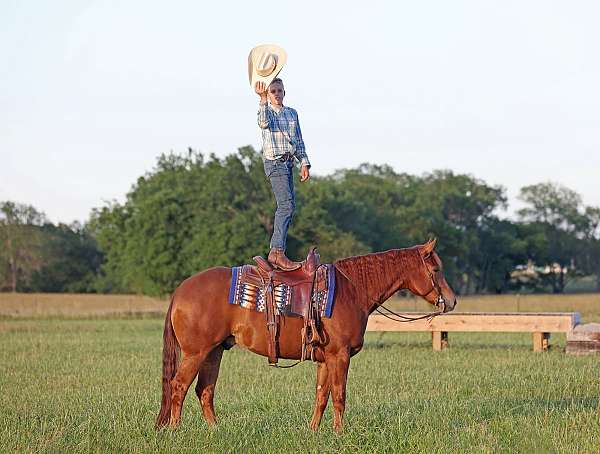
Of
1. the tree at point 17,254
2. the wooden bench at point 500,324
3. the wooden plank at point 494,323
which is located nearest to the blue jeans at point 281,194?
the wooden plank at point 494,323

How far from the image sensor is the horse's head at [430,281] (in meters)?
10.3

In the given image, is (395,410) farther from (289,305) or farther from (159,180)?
(159,180)

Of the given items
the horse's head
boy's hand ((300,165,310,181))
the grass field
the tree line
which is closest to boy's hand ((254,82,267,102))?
boy's hand ((300,165,310,181))

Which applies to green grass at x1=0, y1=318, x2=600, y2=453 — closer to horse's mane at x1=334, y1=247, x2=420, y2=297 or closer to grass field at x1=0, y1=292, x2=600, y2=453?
grass field at x1=0, y1=292, x2=600, y2=453

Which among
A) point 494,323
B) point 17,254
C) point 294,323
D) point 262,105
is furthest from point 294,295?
point 17,254

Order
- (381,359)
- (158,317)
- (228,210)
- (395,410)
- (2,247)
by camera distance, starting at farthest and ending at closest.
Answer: (2,247)
(228,210)
(158,317)
(381,359)
(395,410)

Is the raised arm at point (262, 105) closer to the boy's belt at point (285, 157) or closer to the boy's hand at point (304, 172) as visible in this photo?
the boy's belt at point (285, 157)

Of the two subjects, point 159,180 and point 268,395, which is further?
point 159,180

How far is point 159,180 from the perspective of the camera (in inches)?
3359

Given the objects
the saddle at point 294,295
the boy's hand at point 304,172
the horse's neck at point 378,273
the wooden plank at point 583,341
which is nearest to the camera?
the saddle at point 294,295

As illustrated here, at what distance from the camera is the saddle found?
32.3 feet

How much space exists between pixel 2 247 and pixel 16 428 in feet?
277

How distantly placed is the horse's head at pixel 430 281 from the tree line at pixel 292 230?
56.4 m

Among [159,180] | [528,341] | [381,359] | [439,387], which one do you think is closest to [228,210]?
[159,180]
